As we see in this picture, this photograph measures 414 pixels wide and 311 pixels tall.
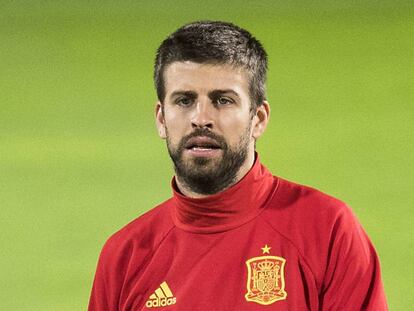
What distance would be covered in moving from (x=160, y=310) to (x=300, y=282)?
0.82 feet

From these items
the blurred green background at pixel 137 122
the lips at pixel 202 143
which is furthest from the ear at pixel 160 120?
the blurred green background at pixel 137 122

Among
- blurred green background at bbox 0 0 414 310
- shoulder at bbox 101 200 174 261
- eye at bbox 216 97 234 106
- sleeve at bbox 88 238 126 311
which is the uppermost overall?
blurred green background at bbox 0 0 414 310

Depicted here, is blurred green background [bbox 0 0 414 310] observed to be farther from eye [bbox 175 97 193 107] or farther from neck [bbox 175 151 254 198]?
eye [bbox 175 97 193 107]

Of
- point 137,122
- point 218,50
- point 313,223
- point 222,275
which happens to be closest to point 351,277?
point 313,223

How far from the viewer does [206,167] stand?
6.04 ft

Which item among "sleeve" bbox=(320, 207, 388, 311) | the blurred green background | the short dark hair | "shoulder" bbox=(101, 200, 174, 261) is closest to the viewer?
"sleeve" bbox=(320, 207, 388, 311)

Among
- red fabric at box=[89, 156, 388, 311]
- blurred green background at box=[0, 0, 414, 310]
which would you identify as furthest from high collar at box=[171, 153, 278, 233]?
blurred green background at box=[0, 0, 414, 310]

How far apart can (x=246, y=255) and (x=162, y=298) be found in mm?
158

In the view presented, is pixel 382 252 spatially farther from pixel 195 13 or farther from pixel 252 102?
pixel 252 102

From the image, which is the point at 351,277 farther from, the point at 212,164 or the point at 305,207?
the point at 212,164

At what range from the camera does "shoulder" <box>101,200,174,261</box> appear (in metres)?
1.97

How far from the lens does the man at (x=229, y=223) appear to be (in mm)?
1787

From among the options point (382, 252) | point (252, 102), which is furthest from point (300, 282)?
point (382, 252)

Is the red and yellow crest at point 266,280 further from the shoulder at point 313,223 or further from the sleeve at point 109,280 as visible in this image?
the sleeve at point 109,280
